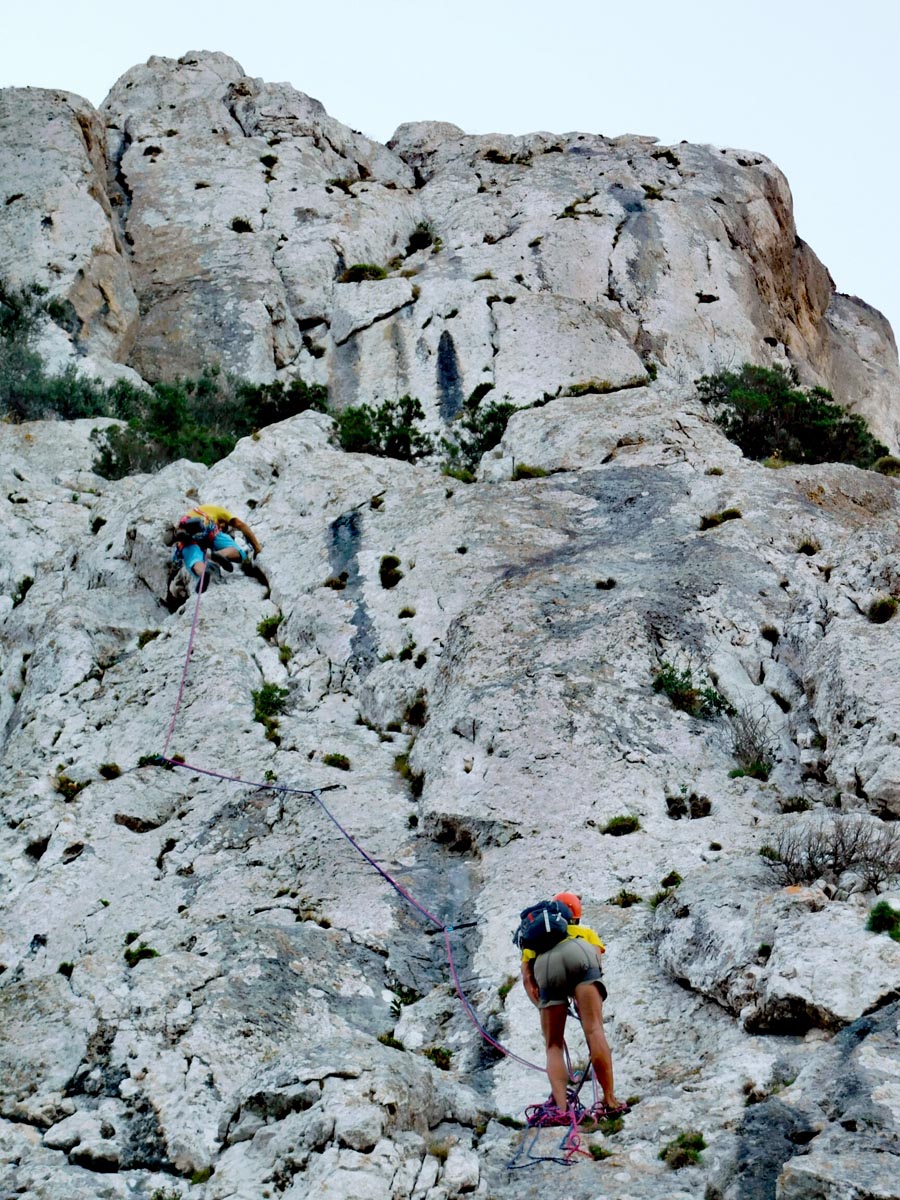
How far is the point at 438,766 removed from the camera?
19.0 metres

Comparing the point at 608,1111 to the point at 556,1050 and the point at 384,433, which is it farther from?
the point at 384,433

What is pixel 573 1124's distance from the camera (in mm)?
10953

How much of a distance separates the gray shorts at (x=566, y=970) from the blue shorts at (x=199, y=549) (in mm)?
15102

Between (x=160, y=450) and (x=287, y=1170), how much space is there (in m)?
26.3

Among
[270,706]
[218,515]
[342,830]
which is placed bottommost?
[270,706]

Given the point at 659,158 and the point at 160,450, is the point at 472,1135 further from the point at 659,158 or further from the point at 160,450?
the point at 659,158

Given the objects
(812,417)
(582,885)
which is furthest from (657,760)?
(812,417)

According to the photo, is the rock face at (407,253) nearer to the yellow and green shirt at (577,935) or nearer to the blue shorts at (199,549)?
the blue shorts at (199,549)

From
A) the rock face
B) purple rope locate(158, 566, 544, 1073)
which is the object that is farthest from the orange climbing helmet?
the rock face

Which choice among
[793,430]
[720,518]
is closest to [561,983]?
[720,518]

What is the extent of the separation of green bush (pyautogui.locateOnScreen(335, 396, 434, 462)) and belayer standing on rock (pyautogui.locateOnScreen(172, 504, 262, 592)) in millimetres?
7230

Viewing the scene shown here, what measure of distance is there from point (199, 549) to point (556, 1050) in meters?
15.9

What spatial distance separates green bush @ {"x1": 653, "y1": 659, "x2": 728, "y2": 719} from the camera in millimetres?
19375

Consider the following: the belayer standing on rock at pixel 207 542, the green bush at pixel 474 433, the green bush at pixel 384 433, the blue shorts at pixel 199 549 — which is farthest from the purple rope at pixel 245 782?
the green bush at pixel 474 433
